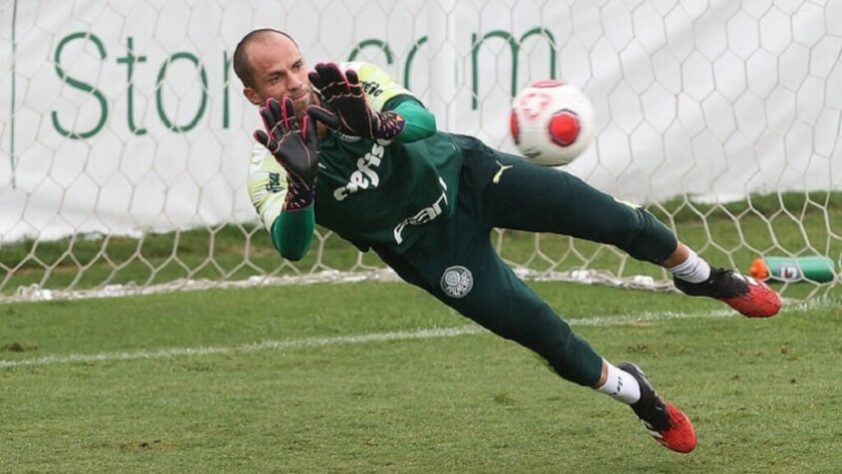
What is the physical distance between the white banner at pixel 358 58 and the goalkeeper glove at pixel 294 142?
562 cm

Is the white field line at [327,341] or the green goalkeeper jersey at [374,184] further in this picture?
the white field line at [327,341]

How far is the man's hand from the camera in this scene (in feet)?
15.8

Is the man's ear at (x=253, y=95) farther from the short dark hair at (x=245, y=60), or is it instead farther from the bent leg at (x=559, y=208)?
the bent leg at (x=559, y=208)

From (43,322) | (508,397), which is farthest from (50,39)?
(508,397)

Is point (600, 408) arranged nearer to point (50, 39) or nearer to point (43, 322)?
point (43, 322)

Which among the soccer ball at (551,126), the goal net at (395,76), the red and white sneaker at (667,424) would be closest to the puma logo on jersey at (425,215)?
the soccer ball at (551,126)

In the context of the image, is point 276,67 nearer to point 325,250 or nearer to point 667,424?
point 667,424

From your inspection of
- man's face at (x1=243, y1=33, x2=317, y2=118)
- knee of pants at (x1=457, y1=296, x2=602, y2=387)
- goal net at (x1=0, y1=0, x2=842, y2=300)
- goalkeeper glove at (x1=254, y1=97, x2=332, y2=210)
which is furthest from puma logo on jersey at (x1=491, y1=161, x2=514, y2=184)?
goal net at (x1=0, y1=0, x2=842, y2=300)

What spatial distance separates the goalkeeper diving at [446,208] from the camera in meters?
5.39

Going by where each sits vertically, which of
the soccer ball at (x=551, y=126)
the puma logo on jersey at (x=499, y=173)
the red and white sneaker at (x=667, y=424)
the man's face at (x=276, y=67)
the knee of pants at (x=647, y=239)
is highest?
the man's face at (x=276, y=67)

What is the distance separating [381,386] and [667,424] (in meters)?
1.92

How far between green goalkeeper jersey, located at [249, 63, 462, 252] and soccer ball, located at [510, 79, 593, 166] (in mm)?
449

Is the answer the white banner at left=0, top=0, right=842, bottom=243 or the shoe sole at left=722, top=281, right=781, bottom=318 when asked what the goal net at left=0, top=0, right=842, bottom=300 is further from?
the shoe sole at left=722, top=281, right=781, bottom=318

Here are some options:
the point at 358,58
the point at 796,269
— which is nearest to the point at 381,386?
the point at 796,269
